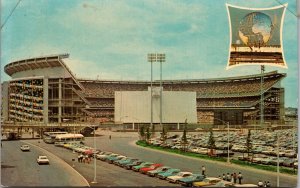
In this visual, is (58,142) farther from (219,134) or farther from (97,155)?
(219,134)

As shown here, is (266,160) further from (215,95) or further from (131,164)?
(215,95)

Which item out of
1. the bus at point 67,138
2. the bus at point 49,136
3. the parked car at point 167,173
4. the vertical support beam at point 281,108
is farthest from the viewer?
the vertical support beam at point 281,108

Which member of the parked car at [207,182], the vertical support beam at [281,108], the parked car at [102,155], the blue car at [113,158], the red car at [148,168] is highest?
the vertical support beam at [281,108]

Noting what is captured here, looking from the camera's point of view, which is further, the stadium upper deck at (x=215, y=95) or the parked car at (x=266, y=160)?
the stadium upper deck at (x=215, y=95)

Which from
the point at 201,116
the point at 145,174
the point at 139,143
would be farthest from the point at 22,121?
the point at 201,116

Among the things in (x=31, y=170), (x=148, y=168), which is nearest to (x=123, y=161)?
(x=148, y=168)

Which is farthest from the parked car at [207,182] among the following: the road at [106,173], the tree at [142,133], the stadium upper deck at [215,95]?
the tree at [142,133]

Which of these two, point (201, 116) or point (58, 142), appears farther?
point (201, 116)

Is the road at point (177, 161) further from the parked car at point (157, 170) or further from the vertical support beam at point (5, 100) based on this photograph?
the vertical support beam at point (5, 100)
